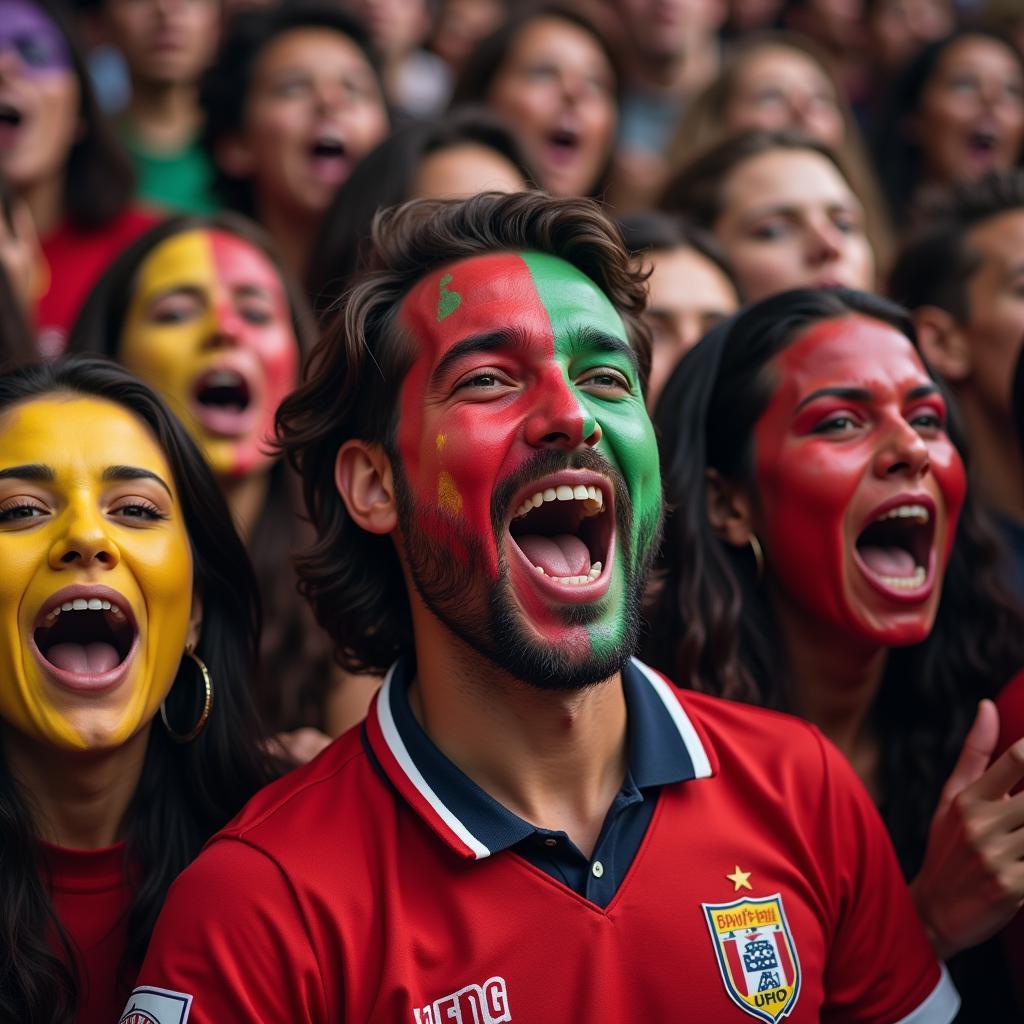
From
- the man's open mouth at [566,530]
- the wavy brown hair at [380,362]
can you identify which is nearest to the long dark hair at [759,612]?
the wavy brown hair at [380,362]

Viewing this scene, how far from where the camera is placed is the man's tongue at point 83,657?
11.2 ft

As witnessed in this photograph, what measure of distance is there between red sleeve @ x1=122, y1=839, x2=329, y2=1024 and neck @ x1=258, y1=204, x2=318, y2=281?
4173 mm

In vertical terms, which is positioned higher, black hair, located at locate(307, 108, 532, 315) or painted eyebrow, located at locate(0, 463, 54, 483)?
black hair, located at locate(307, 108, 532, 315)

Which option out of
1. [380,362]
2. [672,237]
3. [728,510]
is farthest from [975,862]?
[672,237]

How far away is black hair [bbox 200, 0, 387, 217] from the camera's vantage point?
268 inches

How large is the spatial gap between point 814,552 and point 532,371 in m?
1.08

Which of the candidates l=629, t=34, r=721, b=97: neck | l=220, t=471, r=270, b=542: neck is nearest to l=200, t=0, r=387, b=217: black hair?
l=629, t=34, r=721, b=97: neck

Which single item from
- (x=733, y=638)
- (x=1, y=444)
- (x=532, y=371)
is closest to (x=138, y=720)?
(x=1, y=444)

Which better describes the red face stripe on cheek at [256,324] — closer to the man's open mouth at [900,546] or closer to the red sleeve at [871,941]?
the man's open mouth at [900,546]

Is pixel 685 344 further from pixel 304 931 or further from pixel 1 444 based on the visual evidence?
pixel 304 931

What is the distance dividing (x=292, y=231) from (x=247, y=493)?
1832mm

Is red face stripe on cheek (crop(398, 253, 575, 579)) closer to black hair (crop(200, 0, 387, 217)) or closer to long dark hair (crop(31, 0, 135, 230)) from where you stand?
long dark hair (crop(31, 0, 135, 230))

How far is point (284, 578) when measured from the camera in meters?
5.00

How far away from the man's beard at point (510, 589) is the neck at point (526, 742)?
8 cm
